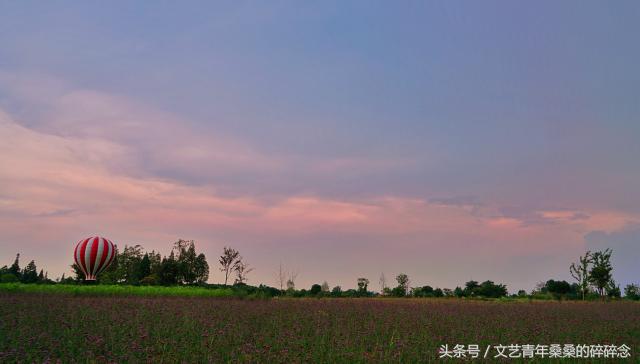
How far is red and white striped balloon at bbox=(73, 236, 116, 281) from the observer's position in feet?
101

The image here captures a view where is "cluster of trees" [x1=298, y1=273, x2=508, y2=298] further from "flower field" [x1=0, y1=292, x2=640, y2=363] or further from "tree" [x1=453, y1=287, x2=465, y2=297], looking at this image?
"flower field" [x1=0, y1=292, x2=640, y2=363]

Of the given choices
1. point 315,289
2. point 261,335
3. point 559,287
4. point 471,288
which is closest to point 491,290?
point 471,288

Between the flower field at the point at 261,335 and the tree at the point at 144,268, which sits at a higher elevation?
the flower field at the point at 261,335

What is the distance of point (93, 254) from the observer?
30.8 m

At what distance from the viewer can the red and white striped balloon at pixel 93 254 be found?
101 ft

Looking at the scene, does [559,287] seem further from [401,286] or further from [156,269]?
[156,269]

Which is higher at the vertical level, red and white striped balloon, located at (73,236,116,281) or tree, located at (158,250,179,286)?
red and white striped balloon, located at (73,236,116,281)

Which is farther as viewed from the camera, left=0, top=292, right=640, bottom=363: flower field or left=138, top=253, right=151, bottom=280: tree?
left=138, top=253, right=151, bottom=280: tree

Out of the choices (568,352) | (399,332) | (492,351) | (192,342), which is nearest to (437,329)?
(399,332)

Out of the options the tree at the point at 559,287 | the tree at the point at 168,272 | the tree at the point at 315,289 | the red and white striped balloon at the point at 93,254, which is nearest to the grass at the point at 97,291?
the red and white striped balloon at the point at 93,254

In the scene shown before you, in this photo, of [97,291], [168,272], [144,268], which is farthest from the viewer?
[144,268]

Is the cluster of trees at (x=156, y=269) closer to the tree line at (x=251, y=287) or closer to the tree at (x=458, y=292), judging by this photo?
the tree line at (x=251, y=287)

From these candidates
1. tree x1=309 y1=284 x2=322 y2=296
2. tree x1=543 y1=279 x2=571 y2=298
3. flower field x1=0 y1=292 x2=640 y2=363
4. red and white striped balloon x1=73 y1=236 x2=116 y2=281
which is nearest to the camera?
flower field x1=0 y1=292 x2=640 y2=363

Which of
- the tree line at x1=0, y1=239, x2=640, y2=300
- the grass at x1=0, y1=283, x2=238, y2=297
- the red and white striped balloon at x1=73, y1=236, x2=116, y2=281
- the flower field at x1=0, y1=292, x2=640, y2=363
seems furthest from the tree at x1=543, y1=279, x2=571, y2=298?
the red and white striped balloon at x1=73, y1=236, x2=116, y2=281
